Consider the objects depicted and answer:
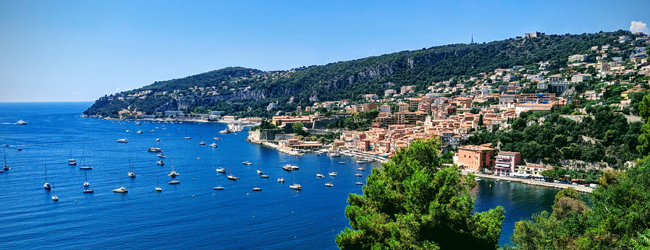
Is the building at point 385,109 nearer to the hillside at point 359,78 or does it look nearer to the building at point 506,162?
the hillside at point 359,78

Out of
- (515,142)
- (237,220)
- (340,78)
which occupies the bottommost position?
(237,220)

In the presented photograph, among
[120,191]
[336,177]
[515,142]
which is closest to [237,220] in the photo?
[120,191]

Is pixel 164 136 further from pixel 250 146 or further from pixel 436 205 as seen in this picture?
pixel 436 205

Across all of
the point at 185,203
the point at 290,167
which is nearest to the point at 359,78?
the point at 290,167

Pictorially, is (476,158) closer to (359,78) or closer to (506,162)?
(506,162)

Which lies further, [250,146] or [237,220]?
[250,146]

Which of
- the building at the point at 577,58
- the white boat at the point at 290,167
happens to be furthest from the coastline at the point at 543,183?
the building at the point at 577,58

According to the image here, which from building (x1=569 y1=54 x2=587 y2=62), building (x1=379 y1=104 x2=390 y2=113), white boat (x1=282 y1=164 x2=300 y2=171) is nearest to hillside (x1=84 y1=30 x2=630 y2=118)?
building (x1=569 y1=54 x2=587 y2=62)
